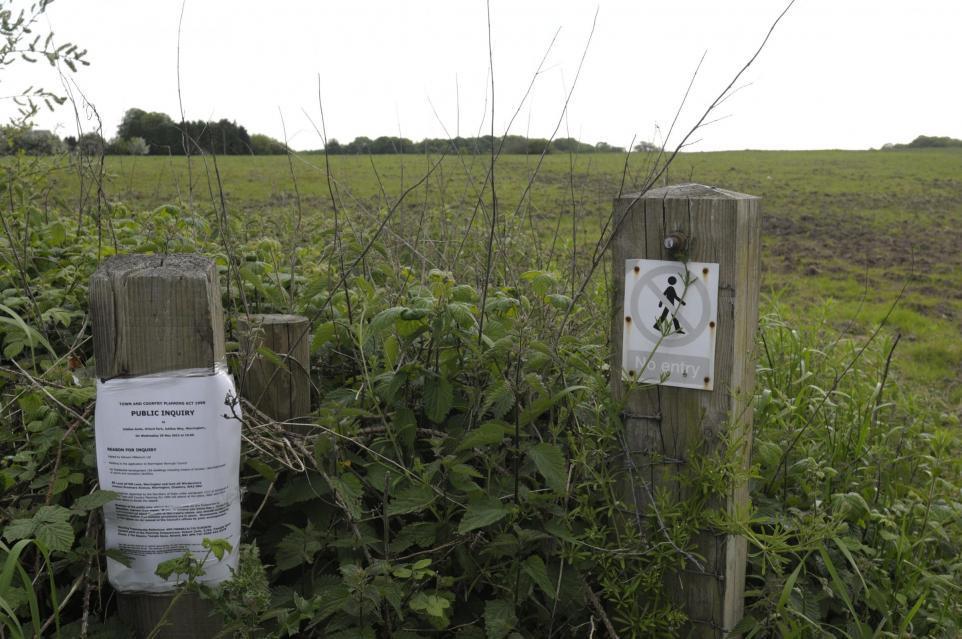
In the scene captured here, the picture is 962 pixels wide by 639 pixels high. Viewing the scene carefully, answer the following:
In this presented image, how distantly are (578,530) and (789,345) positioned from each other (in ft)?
7.62

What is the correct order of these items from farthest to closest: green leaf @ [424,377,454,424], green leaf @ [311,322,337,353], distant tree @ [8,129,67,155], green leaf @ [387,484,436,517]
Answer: distant tree @ [8,129,67,155] < green leaf @ [311,322,337,353] < green leaf @ [424,377,454,424] < green leaf @ [387,484,436,517]

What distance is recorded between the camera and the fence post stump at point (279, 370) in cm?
239

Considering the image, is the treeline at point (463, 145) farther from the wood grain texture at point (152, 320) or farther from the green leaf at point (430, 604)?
the green leaf at point (430, 604)

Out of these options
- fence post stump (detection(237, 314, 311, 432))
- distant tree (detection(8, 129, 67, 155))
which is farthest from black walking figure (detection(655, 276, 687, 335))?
distant tree (detection(8, 129, 67, 155))

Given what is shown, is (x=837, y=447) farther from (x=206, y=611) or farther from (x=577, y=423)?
(x=206, y=611)

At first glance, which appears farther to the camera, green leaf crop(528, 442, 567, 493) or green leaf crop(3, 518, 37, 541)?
green leaf crop(528, 442, 567, 493)

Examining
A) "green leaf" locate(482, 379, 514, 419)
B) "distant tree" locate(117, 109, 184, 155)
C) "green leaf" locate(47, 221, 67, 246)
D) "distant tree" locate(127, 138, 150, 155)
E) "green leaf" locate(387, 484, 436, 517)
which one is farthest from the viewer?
"distant tree" locate(117, 109, 184, 155)

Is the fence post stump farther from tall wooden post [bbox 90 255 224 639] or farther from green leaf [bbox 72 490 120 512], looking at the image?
green leaf [bbox 72 490 120 512]

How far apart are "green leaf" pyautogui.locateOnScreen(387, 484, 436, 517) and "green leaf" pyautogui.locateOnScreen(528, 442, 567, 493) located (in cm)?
29

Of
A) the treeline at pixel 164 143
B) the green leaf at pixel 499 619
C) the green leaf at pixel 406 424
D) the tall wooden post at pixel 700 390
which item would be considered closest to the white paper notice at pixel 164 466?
the green leaf at pixel 406 424

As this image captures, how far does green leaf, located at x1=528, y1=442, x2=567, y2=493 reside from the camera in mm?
2064

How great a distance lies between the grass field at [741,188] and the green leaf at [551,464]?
43.7 inches

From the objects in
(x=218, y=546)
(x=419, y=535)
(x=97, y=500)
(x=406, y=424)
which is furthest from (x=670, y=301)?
(x=97, y=500)

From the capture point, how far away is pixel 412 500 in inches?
84.7
